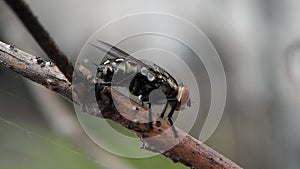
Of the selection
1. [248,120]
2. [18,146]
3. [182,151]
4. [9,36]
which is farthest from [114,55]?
[248,120]

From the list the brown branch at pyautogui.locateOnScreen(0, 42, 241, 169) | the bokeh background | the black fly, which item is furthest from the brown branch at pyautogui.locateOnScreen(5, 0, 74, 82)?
the bokeh background

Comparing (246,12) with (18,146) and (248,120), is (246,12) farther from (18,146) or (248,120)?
(18,146)

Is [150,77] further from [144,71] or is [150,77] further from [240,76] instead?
[240,76]

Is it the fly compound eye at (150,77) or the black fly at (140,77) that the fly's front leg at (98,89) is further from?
the fly compound eye at (150,77)

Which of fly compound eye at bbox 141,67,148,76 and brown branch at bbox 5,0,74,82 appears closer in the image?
brown branch at bbox 5,0,74,82

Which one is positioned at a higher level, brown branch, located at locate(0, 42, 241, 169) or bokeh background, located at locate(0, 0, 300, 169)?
bokeh background, located at locate(0, 0, 300, 169)

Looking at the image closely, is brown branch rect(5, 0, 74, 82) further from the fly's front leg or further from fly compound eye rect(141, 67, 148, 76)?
fly compound eye rect(141, 67, 148, 76)

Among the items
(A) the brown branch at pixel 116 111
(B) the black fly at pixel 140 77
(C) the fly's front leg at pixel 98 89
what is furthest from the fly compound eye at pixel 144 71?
(C) the fly's front leg at pixel 98 89
